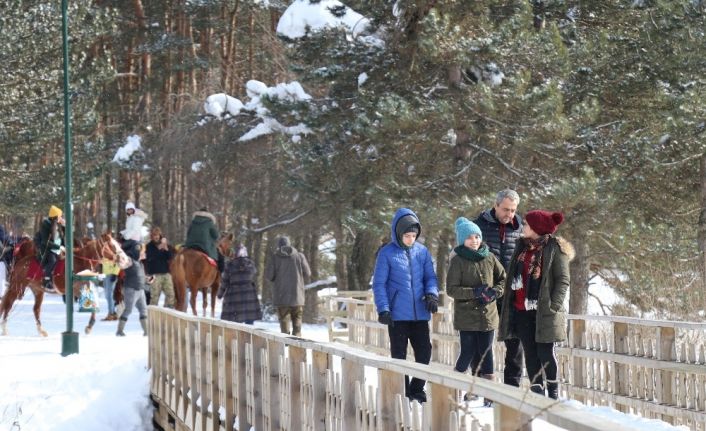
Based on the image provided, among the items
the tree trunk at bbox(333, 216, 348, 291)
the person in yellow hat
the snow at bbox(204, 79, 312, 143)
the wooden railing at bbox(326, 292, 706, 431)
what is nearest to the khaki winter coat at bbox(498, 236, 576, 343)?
the wooden railing at bbox(326, 292, 706, 431)

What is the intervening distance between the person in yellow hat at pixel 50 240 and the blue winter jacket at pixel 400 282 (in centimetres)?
1156

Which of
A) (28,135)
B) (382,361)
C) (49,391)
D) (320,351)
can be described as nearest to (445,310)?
(49,391)

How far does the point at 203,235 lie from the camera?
68.2ft

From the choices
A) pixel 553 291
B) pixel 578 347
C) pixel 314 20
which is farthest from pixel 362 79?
pixel 553 291

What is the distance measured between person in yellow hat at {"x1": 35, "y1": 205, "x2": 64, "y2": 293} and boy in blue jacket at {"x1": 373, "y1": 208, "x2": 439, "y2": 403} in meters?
11.6

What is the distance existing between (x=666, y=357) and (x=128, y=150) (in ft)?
86.8

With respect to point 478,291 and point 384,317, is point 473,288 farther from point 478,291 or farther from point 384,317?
point 384,317

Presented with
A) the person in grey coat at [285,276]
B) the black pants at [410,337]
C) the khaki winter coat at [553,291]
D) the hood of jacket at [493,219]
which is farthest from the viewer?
the person in grey coat at [285,276]

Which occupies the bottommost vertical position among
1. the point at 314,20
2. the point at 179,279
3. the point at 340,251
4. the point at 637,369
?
the point at 637,369

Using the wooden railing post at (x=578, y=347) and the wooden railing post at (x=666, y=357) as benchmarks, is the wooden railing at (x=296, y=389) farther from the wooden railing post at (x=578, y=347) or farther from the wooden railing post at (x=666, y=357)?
the wooden railing post at (x=666, y=357)

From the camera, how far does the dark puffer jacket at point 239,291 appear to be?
1788cm

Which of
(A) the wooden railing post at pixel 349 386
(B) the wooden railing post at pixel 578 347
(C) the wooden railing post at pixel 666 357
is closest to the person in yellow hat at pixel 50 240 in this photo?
(B) the wooden railing post at pixel 578 347

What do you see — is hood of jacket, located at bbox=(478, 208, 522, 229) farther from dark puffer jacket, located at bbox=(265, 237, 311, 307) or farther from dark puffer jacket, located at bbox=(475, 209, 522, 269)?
dark puffer jacket, located at bbox=(265, 237, 311, 307)

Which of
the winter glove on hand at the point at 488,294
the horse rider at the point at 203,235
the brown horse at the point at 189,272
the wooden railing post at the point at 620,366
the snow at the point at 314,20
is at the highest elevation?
the snow at the point at 314,20
